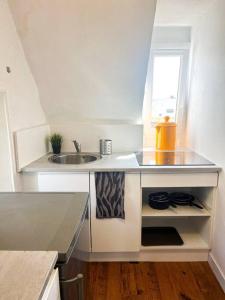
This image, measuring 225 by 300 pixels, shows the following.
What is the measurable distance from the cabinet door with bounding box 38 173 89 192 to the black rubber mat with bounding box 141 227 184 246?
2.45 feet

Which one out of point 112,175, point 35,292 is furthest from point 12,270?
point 112,175

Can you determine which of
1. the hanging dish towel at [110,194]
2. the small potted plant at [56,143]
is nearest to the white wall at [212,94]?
the hanging dish towel at [110,194]

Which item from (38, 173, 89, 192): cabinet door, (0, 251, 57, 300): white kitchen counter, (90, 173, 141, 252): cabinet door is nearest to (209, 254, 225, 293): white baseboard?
(90, 173, 141, 252): cabinet door

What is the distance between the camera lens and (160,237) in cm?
208

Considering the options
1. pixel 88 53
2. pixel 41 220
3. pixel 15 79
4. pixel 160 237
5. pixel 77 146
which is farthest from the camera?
pixel 77 146

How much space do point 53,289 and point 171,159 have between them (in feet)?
4.90

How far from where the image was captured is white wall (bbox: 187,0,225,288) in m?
1.68

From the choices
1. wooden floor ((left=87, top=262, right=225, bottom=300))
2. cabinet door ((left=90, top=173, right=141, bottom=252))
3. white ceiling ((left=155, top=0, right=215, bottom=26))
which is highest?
white ceiling ((left=155, top=0, right=215, bottom=26))

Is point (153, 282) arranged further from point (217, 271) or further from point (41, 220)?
point (41, 220)

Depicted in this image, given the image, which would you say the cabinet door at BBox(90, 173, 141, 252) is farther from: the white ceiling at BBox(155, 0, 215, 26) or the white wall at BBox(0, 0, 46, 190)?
the white ceiling at BBox(155, 0, 215, 26)

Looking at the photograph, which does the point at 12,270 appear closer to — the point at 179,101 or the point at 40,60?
the point at 40,60

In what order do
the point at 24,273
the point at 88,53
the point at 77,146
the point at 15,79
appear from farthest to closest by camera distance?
the point at 77,146 < the point at 88,53 < the point at 15,79 < the point at 24,273

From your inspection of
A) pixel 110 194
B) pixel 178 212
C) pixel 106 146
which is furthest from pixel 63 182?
pixel 178 212

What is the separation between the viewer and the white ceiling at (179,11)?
1.77 m
